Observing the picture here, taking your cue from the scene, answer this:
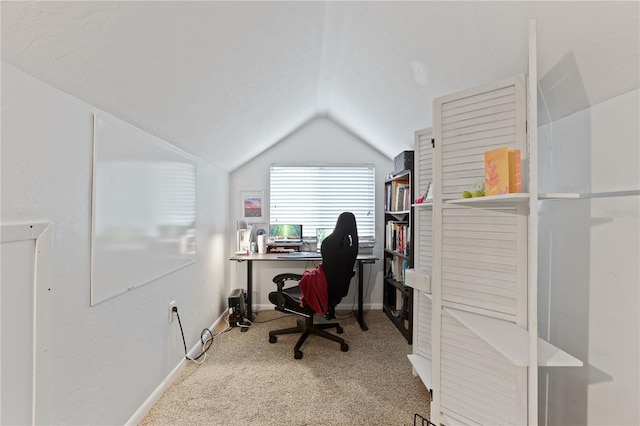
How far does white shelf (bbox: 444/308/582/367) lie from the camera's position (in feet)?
2.97

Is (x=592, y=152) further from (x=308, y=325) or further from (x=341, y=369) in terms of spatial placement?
(x=308, y=325)

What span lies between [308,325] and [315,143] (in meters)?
2.21

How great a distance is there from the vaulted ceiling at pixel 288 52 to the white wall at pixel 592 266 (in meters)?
0.14

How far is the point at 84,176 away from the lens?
47.6 inches

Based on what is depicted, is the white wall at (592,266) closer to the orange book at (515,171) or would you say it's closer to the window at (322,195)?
the orange book at (515,171)

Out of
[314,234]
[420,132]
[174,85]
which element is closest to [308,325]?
[314,234]

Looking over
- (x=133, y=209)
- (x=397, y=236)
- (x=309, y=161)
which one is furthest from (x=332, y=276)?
(x=309, y=161)

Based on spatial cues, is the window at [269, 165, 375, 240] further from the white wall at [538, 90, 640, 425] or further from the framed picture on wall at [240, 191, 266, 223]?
the white wall at [538, 90, 640, 425]

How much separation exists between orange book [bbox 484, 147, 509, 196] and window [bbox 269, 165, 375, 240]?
2.44 metres

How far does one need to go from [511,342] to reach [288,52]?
1944mm

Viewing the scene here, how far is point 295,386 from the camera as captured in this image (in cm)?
192

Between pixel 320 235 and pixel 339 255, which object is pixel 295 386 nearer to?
pixel 339 255

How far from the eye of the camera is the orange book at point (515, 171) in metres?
1.04

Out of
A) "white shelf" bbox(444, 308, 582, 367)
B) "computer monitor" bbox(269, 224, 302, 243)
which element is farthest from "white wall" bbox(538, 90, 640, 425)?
"computer monitor" bbox(269, 224, 302, 243)
